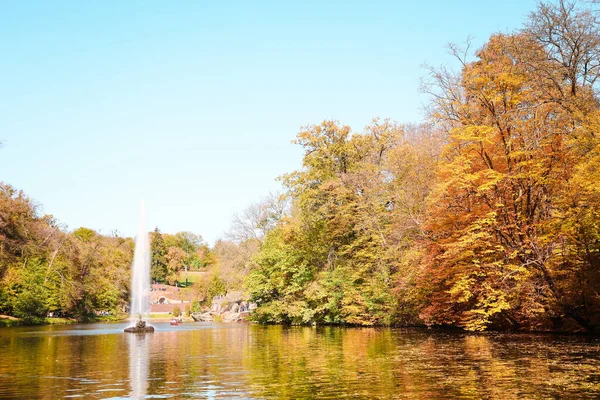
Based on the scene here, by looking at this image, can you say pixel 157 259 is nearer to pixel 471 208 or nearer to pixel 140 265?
pixel 140 265

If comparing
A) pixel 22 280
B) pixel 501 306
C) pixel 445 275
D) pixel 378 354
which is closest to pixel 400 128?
pixel 445 275

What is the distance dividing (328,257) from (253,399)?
41423 millimetres

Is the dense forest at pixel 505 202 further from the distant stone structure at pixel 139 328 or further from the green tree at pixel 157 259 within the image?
the green tree at pixel 157 259

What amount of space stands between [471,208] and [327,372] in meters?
20.5

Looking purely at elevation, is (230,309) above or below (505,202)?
below

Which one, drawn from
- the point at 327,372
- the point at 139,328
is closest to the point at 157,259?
the point at 139,328

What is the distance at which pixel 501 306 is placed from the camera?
3025 centimetres

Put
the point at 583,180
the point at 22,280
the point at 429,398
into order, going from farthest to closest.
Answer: the point at 22,280 < the point at 583,180 < the point at 429,398

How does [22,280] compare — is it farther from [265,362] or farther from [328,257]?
[265,362]

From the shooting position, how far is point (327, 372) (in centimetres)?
1770

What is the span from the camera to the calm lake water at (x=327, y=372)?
44.8 feet

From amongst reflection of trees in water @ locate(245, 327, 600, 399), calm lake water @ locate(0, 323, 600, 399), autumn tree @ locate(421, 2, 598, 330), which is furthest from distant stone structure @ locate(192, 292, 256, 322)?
reflection of trees in water @ locate(245, 327, 600, 399)

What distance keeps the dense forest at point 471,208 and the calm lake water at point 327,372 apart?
4.81m

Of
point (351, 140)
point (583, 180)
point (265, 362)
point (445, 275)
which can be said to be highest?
point (351, 140)
